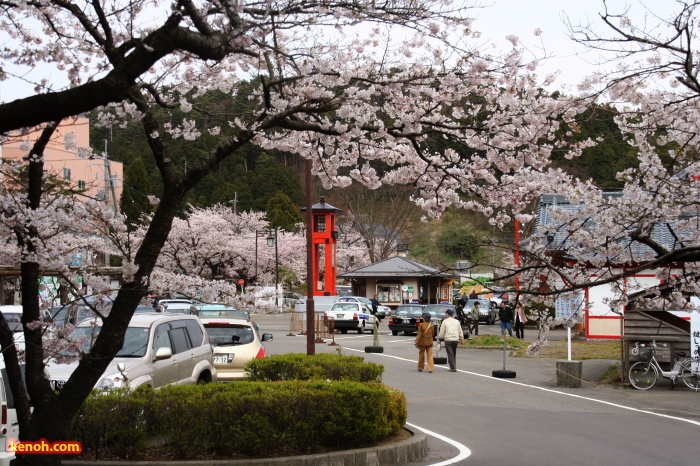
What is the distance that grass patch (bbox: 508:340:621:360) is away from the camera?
923 inches

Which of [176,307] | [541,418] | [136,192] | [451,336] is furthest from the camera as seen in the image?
[136,192]

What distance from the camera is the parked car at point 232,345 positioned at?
1400 cm

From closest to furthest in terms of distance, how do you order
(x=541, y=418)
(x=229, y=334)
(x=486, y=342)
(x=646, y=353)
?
(x=541, y=418), (x=229, y=334), (x=646, y=353), (x=486, y=342)

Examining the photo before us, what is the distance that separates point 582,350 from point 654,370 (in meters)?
8.80

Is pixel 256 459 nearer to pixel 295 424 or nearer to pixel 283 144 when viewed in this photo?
pixel 295 424

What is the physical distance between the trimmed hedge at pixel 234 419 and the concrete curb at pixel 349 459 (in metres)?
0.29

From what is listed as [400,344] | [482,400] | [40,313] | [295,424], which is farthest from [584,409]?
[400,344]

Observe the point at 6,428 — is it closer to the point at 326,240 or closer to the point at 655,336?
the point at 655,336

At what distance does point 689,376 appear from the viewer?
16.5 m

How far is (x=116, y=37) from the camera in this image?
6789 mm

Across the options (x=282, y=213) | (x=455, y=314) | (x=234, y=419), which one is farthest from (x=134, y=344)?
(x=282, y=213)

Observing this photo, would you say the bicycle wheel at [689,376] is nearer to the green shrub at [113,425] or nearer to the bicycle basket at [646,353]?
the bicycle basket at [646,353]

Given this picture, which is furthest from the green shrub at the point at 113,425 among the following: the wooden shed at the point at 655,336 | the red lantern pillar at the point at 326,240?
the red lantern pillar at the point at 326,240

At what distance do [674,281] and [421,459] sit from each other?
3763 millimetres
